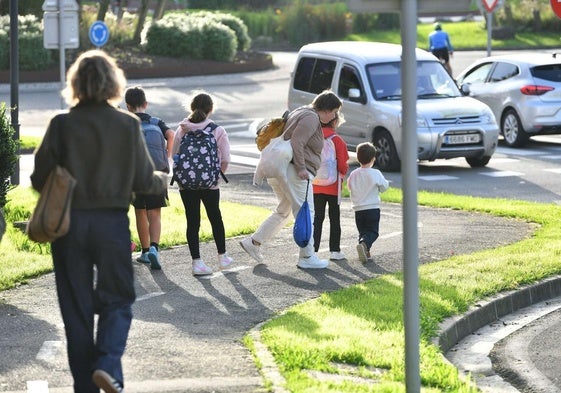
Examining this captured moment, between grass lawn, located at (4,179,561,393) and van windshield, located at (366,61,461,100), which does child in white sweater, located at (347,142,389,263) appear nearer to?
grass lawn, located at (4,179,561,393)

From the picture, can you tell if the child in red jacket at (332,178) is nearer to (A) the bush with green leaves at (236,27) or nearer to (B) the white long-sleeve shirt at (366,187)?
(B) the white long-sleeve shirt at (366,187)

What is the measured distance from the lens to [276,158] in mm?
11492

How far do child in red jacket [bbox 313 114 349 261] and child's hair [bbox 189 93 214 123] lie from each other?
1368 millimetres

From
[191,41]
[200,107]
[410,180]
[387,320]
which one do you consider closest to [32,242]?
[200,107]

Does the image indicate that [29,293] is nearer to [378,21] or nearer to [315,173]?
[315,173]

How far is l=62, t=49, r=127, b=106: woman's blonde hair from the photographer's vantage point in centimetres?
643

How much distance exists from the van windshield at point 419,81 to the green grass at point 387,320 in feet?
24.5

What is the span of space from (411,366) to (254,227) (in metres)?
7.65

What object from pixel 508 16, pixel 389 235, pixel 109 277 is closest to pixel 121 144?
pixel 109 277

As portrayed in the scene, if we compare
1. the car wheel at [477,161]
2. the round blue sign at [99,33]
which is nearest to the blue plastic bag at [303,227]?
the car wheel at [477,161]

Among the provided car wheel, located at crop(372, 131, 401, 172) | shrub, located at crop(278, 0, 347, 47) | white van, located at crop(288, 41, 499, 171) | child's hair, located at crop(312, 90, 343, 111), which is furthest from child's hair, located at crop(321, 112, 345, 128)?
shrub, located at crop(278, 0, 347, 47)

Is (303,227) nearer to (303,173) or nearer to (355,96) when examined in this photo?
(303,173)

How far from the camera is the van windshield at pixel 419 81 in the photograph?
21.1 metres

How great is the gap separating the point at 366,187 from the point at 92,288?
6007 millimetres
